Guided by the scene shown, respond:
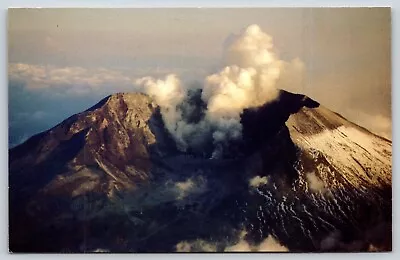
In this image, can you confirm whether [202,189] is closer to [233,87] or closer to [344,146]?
[233,87]

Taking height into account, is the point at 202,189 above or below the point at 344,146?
below

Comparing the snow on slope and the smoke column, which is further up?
the smoke column

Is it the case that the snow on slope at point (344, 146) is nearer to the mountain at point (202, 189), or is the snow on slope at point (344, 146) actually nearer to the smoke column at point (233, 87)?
the mountain at point (202, 189)

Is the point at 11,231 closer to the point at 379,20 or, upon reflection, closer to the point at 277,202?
the point at 277,202

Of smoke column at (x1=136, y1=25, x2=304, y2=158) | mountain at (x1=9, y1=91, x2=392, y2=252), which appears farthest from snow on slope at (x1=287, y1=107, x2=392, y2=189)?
smoke column at (x1=136, y1=25, x2=304, y2=158)

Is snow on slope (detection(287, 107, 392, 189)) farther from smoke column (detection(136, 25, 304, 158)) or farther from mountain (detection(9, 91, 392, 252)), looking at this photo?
smoke column (detection(136, 25, 304, 158))

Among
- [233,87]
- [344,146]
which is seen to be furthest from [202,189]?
[344,146]

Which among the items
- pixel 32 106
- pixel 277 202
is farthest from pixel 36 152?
pixel 277 202

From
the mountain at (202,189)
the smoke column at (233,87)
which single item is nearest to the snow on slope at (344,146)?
the mountain at (202,189)
